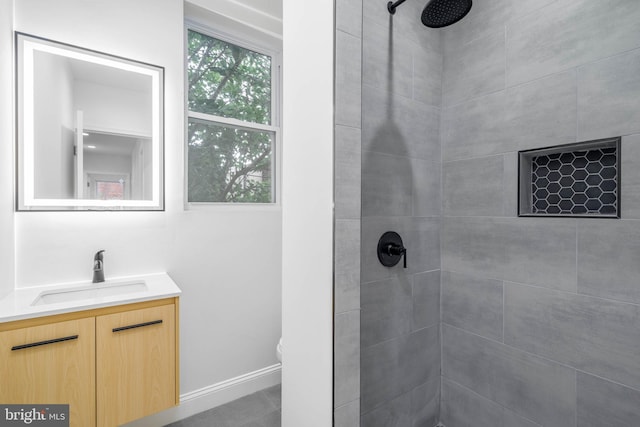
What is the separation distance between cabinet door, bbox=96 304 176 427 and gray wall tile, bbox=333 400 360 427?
0.98m

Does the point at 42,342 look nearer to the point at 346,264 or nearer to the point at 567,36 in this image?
the point at 346,264

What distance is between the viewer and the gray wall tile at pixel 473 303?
1.26 meters

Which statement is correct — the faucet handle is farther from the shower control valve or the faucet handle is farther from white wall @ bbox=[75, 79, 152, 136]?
the shower control valve

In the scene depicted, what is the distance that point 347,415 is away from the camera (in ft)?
2.93

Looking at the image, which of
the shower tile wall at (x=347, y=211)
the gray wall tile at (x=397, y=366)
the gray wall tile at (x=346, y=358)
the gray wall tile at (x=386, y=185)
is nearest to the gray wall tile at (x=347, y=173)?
the shower tile wall at (x=347, y=211)

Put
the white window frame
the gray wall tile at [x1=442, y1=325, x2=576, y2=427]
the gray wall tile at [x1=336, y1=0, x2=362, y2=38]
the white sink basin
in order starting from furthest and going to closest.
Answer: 1. the white window frame
2. the white sink basin
3. the gray wall tile at [x1=442, y1=325, x2=576, y2=427]
4. the gray wall tile at [x1=336, y1=0, x2=362, y2=38]

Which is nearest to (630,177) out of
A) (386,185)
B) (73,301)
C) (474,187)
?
(474,187)

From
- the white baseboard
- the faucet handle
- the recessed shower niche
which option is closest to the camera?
the recessed shower niche

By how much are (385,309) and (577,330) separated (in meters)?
0.67

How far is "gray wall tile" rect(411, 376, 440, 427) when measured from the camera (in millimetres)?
1336

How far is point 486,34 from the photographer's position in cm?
125

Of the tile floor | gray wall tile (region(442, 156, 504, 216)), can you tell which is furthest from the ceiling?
the tile floor

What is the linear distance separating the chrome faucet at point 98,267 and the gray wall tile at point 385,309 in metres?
1.35

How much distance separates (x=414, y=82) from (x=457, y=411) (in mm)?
1525
